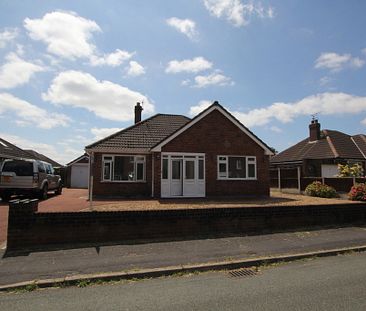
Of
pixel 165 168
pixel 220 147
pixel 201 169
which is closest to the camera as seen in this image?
pixel 165 168

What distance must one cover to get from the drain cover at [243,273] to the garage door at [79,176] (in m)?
31.6

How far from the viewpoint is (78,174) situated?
119ft

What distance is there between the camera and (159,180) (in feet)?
58.9

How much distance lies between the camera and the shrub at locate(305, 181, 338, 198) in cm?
1970

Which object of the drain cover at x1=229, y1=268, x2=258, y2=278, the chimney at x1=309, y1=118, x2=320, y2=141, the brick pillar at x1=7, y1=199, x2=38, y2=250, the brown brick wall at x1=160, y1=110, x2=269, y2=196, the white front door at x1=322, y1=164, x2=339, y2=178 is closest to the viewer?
the drain cover at x1=229, y1=268, x2=258, y2=278

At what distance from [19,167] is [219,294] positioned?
14.7 m

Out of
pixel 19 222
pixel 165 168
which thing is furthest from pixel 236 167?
pixel 19 222

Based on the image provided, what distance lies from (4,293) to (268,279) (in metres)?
4.47

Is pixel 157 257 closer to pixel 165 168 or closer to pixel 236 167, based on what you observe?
pixel 165 168

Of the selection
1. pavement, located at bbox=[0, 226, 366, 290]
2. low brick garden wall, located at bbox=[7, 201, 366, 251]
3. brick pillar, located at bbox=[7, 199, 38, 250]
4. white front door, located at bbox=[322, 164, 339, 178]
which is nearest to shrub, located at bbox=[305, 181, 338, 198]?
low brick garden wall, located at bbox=[7, 201, 366, 251]

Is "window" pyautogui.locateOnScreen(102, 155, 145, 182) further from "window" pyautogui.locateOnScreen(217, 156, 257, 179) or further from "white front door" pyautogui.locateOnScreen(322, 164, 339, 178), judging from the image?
"white front door" pyautogui.locateOnScreen(322, 164, 339, 178)

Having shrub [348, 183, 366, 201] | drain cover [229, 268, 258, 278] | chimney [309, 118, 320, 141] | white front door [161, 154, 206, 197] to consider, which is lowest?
drain cover [229, 268, 258, 278]

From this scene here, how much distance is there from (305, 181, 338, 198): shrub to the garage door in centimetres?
2404

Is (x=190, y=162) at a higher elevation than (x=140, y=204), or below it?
higher
